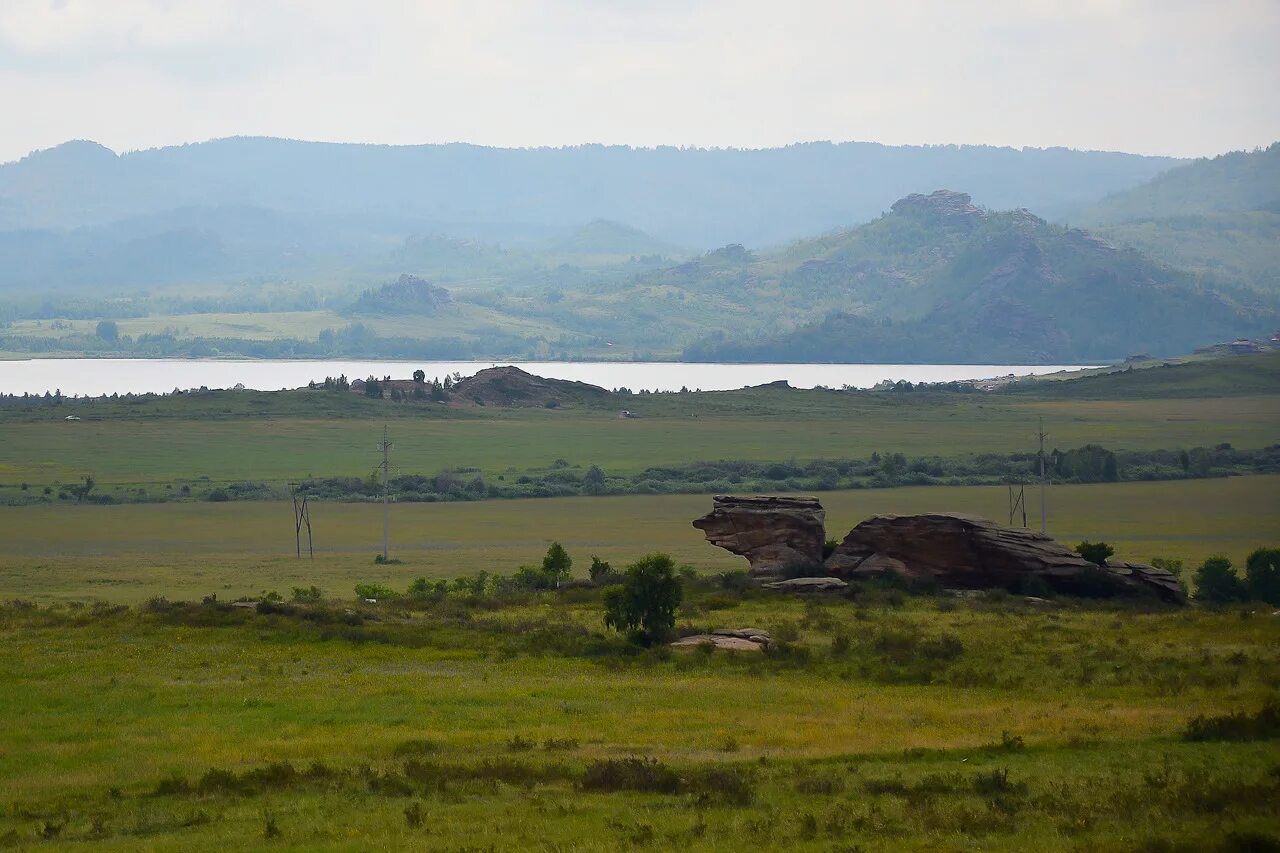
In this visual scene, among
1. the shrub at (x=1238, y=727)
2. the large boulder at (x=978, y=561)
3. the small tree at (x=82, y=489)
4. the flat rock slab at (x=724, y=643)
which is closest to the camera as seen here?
the shrub at (x=1238, y=727)

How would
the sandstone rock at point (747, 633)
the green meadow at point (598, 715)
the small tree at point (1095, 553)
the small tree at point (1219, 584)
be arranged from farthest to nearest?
the small tree at point (1219, 584)
the small tree at point (1095, 553)
the sandstone rock at point (747, 633)
the green meadow at point (598, 715)

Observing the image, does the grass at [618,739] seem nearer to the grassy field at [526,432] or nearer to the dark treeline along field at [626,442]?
the dark treeline along field at [626,442]

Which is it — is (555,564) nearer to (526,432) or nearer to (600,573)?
(600,573)

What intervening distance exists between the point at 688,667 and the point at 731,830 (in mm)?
15361

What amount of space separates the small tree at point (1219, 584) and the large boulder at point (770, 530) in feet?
40.0

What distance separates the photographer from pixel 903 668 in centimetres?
3516

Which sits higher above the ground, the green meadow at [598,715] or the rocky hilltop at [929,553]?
the rocky hilltop at [929,553]

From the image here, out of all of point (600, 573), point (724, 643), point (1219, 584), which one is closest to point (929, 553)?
point (1219, 584)

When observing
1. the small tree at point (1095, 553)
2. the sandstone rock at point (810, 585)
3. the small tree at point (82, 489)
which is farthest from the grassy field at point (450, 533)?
the small tree at point (1095, 553)

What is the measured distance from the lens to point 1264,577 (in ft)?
174

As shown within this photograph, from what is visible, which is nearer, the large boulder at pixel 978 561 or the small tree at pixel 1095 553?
the large boulder at pixel 978 561

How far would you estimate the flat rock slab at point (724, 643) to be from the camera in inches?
1473

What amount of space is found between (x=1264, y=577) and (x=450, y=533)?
4362 cm

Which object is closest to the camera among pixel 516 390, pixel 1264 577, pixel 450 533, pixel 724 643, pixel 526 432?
pixel 724 643
